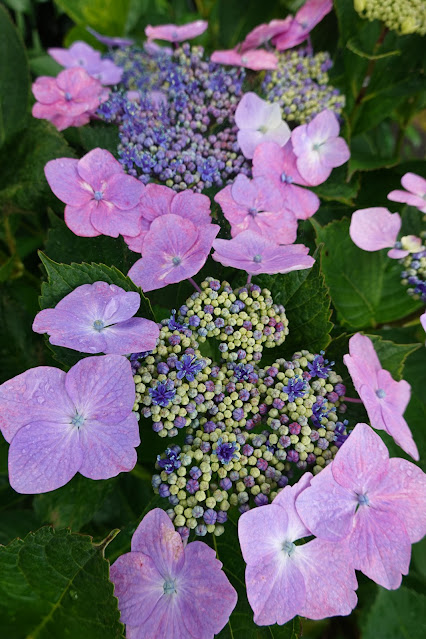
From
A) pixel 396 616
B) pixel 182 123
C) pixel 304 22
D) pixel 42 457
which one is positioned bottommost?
pixel 396 616

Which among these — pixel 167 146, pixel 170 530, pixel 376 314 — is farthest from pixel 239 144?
pixel 170 530

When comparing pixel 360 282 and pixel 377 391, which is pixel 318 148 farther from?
pixel 377 391

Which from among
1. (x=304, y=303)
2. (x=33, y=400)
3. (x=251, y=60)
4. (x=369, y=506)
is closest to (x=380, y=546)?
(x=369, y=506)

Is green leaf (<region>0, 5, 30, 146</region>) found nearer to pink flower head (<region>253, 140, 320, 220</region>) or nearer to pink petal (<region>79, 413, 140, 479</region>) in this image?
pink flower head (<region>253, 140, 320, 220</region>)

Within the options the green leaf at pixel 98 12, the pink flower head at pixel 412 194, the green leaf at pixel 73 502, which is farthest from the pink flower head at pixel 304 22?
the green leaf at pixel 73 502

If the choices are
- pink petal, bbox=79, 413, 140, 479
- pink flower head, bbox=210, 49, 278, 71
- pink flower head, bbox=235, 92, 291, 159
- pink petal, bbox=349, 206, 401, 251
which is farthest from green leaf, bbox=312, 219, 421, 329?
pink petal, bbox=79, 413, 140, 479

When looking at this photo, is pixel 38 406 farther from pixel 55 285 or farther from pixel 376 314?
pixel 376 314

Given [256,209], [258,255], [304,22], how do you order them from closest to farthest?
[258,255]
[256,209]
[304,22]
